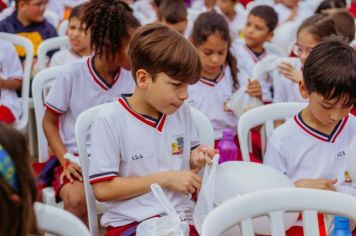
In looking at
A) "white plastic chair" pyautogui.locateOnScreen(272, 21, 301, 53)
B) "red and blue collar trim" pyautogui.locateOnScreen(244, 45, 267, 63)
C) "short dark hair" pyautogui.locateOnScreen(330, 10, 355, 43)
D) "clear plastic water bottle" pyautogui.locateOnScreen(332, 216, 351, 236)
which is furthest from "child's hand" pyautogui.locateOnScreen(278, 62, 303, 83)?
"white plastic chair" pyautogui.locateOnScreen(272, 21, 301, 53)

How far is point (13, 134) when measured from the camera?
1134 millimetres

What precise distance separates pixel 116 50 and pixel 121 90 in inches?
8.4

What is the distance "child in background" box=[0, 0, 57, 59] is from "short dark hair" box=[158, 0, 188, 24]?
29.1 inches

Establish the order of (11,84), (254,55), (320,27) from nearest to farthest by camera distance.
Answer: (320,27), (11,84), (254,55)

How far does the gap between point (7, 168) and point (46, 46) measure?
2.64 metres

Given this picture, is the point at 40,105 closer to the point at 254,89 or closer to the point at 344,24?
the point at 254,89

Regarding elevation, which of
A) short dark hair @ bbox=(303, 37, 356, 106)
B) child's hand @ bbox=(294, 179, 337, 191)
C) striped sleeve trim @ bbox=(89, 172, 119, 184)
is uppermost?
short dark hair @ bbox=(303, 37, 356, 106)

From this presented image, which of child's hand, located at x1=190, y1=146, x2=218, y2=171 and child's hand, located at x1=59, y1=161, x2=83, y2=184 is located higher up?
child's hand, located at x1=190, y1=146, x2=218, y2=171

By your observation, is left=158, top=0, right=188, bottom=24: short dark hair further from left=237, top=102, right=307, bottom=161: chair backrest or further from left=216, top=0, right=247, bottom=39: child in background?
left=237, top=102, right=307, bottom=161: chair backrest

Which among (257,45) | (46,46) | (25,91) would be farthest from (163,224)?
(257,45)

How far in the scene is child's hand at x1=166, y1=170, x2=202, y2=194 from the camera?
6.08 feet

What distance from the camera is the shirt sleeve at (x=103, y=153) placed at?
1885 millimetres

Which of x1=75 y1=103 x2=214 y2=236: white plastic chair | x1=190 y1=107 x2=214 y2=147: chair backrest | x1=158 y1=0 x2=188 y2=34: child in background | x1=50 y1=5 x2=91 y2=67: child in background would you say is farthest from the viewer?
x1=158 y1=0 x2=188 y2=34: child in background

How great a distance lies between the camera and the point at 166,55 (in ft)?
6.12
